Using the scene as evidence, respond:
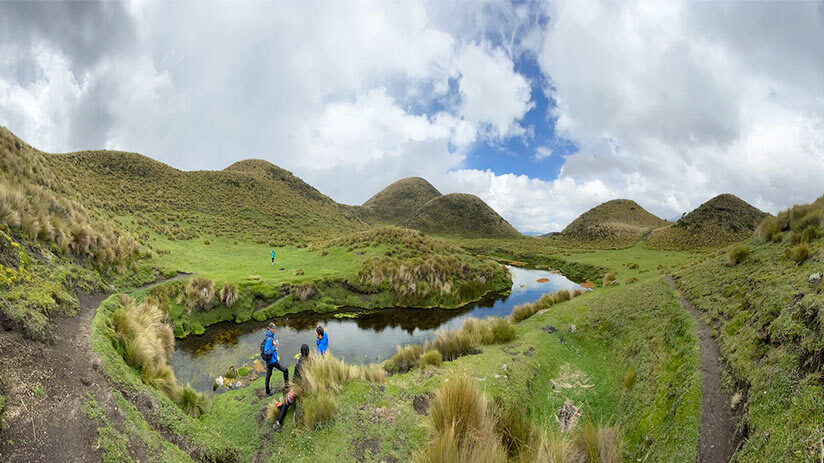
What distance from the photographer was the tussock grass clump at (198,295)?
1500 centimetres

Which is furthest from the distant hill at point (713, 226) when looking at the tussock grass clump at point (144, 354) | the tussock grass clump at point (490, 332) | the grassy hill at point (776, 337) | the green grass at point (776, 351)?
the tussock grass clump at point (144, 354)

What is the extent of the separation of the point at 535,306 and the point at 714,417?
10931mm

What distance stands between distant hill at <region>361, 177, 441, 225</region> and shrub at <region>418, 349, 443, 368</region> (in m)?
120

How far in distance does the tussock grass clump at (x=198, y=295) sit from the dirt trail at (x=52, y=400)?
10.2 m

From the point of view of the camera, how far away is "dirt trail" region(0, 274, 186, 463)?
3537 millimetres

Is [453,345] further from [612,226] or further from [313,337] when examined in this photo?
[612,226]

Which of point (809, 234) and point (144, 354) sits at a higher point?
point (809, 234)

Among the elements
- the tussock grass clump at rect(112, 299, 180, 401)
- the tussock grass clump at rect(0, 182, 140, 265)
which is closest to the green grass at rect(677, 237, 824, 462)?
the tussock grass clump at rect(112, 299, 180, 401)

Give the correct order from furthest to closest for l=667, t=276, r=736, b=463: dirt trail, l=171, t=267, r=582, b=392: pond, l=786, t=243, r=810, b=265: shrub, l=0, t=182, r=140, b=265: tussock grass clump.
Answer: l=171, t=267, r=582, b=392: pond < l=0, t=182, r=140, b=265: tussock grass clump < l=786, t=243, r=810, b=265: shrub < l=667, t=276, r=736, b=463: dirt trail

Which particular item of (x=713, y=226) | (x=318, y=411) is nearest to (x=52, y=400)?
(x=318, y=411)

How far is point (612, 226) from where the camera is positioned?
66062 millimetres

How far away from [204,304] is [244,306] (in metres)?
1.88

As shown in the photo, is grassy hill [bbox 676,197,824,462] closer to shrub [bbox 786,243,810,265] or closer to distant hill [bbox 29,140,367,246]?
shrub [bbox 786,243,810,265]

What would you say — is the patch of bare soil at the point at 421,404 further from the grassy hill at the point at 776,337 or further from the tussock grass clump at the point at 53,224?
the tussock grass clump at the point at 53,224
